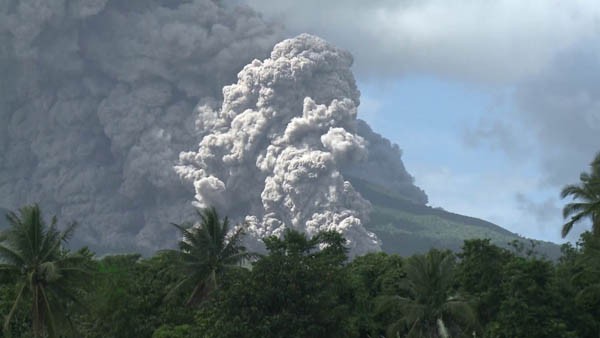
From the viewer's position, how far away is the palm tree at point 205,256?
83062mm

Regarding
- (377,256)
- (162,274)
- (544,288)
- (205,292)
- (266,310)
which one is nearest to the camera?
(266,310)

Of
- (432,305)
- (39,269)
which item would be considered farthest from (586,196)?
(39,269)

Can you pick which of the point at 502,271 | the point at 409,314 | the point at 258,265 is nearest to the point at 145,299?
the point at 258,265

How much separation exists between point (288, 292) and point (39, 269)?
16.2 meters

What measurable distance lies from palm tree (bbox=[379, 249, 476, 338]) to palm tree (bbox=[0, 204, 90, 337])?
22.9m

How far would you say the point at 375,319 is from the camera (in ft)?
283

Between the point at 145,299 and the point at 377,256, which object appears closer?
the point at 145,299

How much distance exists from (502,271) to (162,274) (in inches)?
1191

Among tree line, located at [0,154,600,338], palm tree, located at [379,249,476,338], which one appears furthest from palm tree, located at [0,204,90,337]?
palm tree, located at [379,249,476,338]

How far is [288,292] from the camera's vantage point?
71.4m

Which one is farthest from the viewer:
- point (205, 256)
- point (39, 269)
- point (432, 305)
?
point (205, 256)

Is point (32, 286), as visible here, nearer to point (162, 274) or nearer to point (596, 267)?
point (162, 274)

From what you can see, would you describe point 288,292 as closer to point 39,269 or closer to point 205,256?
point 205,256

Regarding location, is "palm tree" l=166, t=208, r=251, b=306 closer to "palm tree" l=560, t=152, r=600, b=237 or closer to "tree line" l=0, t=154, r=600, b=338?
"tree line" l=0, t=154, r=600, b=338
